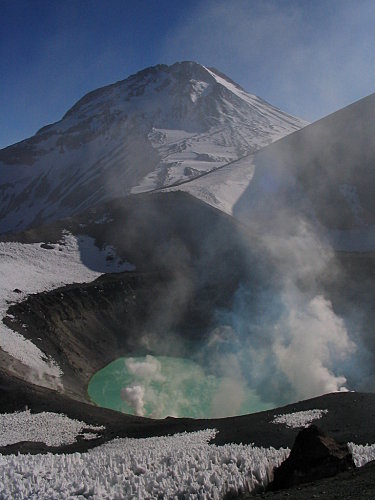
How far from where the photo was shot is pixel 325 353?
51.8m

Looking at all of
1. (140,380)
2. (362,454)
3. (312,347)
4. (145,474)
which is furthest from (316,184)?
(145,474)

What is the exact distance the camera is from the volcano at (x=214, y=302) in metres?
33.4

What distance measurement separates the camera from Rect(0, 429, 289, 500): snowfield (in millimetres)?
15781

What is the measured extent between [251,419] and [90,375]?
88.7 feet

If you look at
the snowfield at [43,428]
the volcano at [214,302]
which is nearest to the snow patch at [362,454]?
the volcano at [214,302]

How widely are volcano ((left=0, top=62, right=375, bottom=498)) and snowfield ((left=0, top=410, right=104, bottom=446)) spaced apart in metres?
0.38

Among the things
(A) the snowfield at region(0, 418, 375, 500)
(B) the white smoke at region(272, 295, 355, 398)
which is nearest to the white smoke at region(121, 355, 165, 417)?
(B) the white smoke at region(272, 295, 355, 398)

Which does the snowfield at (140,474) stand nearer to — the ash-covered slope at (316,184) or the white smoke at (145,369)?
the white smoke at (145,369)

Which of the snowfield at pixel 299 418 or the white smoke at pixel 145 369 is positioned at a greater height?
the white smoke at pixel 145 369

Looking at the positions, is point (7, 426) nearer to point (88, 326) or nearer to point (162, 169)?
point (88, 326)

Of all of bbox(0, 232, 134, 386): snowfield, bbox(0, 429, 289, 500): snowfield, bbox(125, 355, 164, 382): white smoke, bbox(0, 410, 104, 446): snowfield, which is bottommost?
bbox(0, 429, 289, 500): snowfield

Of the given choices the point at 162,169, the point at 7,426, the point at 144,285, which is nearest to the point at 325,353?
the point at 144,285

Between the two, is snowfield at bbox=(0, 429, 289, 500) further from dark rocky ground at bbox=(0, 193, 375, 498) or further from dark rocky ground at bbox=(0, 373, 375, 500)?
dark rocky ground at bbox=(0, 193, 375, 498)

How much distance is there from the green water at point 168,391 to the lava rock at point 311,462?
2816 cm
